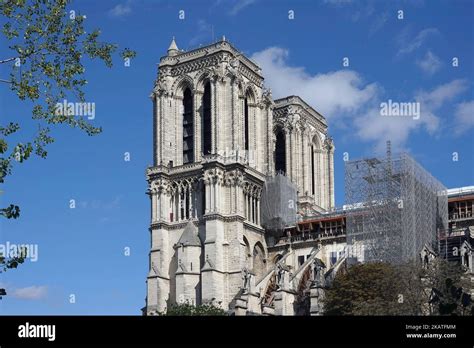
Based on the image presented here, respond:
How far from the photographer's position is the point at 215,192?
98.0 meters

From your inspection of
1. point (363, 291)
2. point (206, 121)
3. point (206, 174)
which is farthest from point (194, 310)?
point (206, 121)

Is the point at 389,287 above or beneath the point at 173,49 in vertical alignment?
beneath

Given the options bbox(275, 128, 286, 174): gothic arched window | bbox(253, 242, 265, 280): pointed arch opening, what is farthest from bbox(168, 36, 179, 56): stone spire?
bbox(253, 242, 265, 280): pointed arch opening

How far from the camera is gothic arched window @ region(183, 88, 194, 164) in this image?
10381cm

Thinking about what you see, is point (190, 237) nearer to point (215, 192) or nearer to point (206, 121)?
point (215, 192)

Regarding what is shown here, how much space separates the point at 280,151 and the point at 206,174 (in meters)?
21.4

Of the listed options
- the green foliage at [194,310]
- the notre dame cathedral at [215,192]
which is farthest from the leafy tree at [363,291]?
the green foliage at [194,310]

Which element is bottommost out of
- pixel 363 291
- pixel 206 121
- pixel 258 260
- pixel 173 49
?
pixel 363 291

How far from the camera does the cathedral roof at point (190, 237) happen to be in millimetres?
97500

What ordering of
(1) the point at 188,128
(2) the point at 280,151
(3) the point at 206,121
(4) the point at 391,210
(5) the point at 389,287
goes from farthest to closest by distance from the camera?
(2) the point at 280,151 < (1) the point at 188,128 < (3) the point at 206,121 < (4) the point at 391,210 < (5) the point at 389,287

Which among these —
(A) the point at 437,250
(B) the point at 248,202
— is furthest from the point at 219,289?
(A) the point at 437,250

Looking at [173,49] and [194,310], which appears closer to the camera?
[194,310]

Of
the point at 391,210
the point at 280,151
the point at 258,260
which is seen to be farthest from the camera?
the point at 280,151
